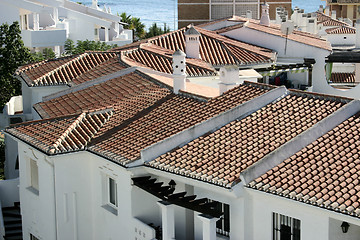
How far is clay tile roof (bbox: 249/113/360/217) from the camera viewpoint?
57.2ft

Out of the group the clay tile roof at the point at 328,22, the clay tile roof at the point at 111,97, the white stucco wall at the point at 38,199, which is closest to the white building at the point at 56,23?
the clay tile roof at the point at 328,22

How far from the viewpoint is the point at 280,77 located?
140 ft

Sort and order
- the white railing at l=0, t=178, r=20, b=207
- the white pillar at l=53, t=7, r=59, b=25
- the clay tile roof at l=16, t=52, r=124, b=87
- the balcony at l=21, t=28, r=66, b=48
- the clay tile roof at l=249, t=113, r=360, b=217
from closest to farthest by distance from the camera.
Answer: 1. the clay tile roof at l=249, t=113, r=360, b=217
2. the white railing at l=0, t=178, r=20, b=207
3. the clay tile roof at l=16, t=52, r=124, b=87
4. the balcony at l=21, t=28, r=66, b=48
5. the white pillar at l=53, t=7, r=59, b=25

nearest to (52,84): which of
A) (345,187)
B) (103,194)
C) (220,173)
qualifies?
(103,194)

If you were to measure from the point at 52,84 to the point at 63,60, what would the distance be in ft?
13.7

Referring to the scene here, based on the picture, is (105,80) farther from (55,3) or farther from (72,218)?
(55,3)

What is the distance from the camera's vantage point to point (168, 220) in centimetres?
2094

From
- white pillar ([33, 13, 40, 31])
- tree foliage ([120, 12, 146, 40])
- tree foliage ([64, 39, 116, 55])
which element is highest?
white pillar ([33, 13, 40, 31])

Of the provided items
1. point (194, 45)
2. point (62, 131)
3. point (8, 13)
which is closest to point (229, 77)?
point (62, 131)

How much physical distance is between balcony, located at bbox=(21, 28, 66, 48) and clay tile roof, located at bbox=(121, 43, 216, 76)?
19593 millimetres

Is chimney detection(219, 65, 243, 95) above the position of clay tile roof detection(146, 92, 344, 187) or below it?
above

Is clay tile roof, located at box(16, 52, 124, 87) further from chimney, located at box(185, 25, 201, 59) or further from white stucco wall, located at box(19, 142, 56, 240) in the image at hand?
white stucco wall, located at box(19, 142, 56, 240)

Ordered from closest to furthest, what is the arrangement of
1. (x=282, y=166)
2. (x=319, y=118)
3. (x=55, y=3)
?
(x=282, y=166), (x=319, y=118), (x=55, y=3)

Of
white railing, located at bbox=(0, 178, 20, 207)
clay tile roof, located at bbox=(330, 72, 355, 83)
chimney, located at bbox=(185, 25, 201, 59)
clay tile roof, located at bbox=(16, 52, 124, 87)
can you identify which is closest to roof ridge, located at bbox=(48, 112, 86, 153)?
white railing, located at bbox=(0, 178, 20, 207)
